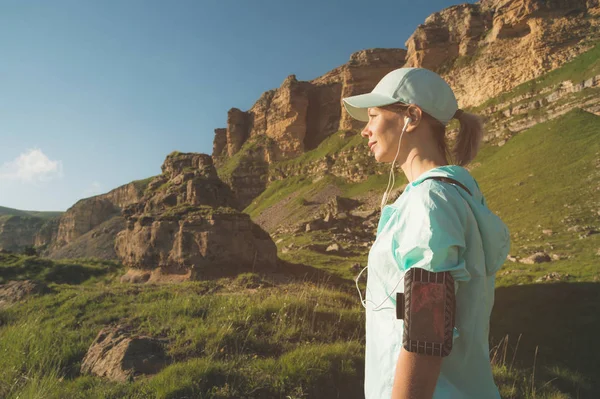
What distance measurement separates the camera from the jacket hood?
139 centimetres

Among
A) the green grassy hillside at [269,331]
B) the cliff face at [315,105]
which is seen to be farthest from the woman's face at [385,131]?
the cliff face at [315,105]

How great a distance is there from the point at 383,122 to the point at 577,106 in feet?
130

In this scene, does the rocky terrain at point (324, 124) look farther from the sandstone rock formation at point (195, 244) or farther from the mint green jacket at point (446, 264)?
the mint green jacket at point (446, 264)

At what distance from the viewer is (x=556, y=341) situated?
8.22m

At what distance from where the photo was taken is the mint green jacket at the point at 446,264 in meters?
1.21

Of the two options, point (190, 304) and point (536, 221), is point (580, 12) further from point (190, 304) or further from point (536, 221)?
point (190, 304)

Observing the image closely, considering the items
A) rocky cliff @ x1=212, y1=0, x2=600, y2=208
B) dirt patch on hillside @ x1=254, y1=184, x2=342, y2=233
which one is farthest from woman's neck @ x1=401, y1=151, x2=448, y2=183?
dirt patch on hillside @ x1=254, y1=184, x2=342, y2=233

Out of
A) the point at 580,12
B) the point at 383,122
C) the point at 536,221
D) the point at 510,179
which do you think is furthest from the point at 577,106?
the point at 383,122

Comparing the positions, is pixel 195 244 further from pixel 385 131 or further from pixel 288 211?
pixel 288 211

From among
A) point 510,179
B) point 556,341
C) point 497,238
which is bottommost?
point 556,341

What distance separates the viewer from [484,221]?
1401 millimetres

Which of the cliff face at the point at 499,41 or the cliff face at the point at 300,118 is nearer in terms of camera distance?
the cliff face at the point at 499,41

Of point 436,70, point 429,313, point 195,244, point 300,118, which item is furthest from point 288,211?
point 429,313

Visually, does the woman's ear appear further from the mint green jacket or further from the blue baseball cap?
the mint green jacket
